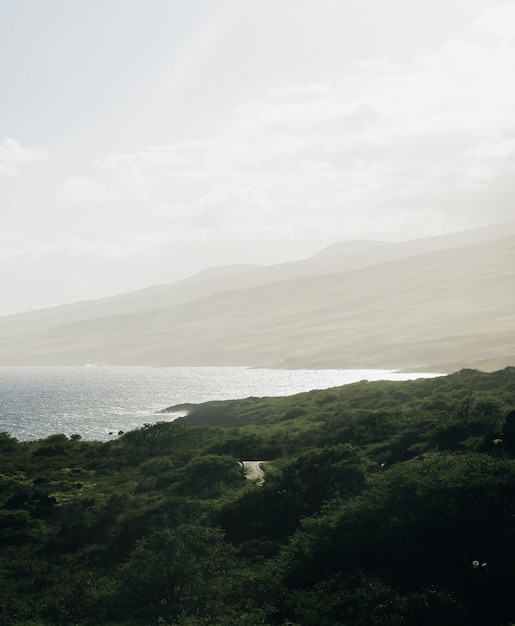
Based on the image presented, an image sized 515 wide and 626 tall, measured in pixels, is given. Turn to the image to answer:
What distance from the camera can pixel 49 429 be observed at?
488 ft

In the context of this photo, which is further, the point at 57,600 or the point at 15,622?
the point at 57,600

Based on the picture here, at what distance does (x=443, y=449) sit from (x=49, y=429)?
378ft

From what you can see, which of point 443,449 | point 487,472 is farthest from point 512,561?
point 443,449

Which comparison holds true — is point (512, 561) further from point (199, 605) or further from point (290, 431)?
point (290, 431)

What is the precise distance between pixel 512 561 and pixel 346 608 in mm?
10570

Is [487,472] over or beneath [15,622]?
over

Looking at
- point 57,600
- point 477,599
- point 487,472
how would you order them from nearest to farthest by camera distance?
point 477,599, point 57,600, point 487,472

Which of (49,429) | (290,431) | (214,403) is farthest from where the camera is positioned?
(214,403)

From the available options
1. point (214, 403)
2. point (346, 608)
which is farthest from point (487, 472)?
point (214, 403)

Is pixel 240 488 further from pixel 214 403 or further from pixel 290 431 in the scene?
pixel 214 403

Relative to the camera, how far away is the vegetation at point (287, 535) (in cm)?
3538

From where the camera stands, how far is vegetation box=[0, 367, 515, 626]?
35375 mm

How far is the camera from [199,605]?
37375 millimetres

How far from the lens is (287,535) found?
48031 mm
